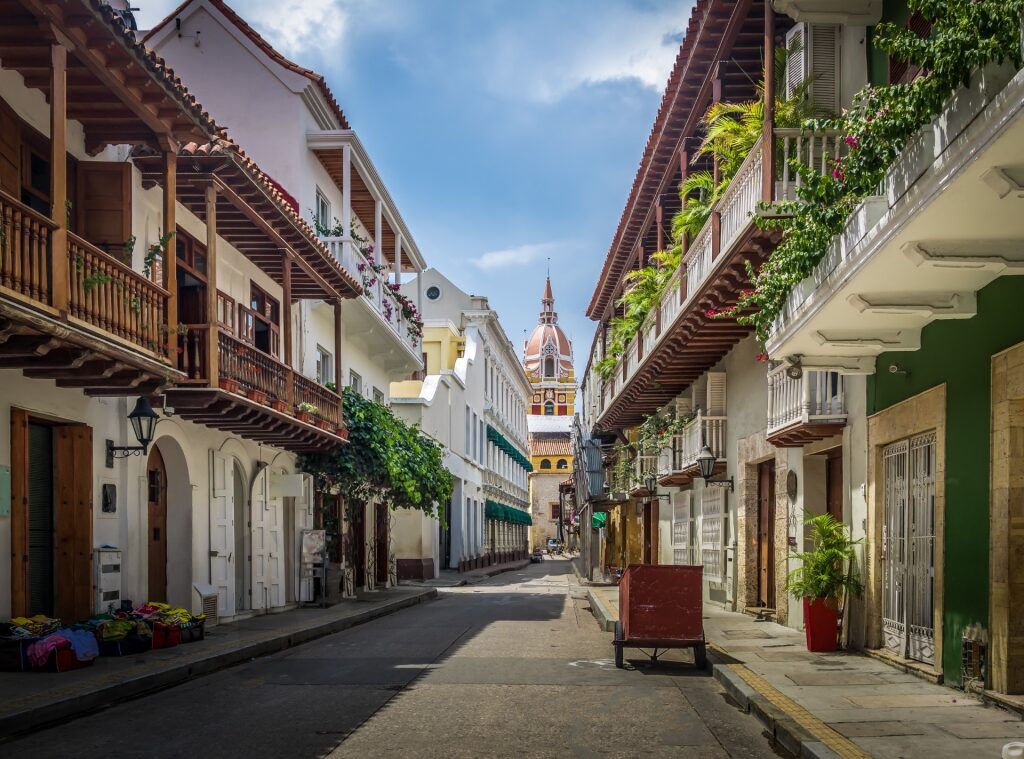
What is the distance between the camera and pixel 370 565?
28.2 metres

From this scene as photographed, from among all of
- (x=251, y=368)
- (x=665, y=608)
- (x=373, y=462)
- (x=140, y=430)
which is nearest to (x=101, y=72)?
(x=140, y=430)

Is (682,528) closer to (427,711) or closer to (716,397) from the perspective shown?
(716,397)

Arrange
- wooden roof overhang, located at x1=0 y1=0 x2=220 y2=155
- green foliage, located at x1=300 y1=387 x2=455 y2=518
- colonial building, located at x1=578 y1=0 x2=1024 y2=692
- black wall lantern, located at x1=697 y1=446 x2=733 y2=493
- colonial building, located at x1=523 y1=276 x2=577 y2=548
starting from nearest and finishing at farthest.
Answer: colonial building, located at x1=578 y1=0 x2=1024 y2=692
wooden roof overhang, located at x1=0 y1=0 x2=220 y2=155
black wall lantern, located at x1=697 y1=446 x2=733 y2=493
green foliage, located at x1=300 y1=387 x2=455 y2=518
colonial building, located at x1=523 y1=276 x2=577 y2=548

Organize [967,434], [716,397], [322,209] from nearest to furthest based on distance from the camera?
1. [967,434]
2. [716,397]
3. [322,209]

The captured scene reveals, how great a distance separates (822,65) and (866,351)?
3932 millimetres

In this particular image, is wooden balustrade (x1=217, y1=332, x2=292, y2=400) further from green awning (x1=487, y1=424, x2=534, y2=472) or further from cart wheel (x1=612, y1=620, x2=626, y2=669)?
green awning (x1=487, y1=424, x2=534, y2=472)

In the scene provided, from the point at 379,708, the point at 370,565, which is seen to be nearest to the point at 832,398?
the point at 379,708

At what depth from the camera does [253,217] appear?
15664 mm

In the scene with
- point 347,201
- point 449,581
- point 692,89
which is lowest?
point 449,581

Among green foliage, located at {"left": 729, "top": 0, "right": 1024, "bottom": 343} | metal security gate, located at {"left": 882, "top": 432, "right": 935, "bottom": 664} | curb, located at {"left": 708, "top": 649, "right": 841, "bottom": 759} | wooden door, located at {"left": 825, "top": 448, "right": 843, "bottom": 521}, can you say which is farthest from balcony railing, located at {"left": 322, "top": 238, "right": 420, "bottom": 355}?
curb, located at {"left": 708, "top": 649, "right": 841, "bottom": 759}

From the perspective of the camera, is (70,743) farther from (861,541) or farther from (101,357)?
(861,541)

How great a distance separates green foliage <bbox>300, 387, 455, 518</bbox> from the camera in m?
22.0

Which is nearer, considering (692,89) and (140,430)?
(140,430)

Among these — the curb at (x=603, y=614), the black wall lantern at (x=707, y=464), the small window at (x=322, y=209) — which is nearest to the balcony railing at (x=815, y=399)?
the curb at (x=603, y=614)
